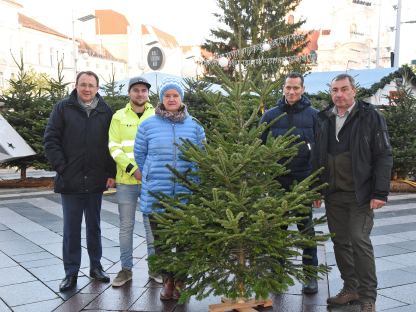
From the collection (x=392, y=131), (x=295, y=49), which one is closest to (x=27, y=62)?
(x=295, y=49)

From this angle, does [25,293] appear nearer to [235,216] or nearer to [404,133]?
[235,216]

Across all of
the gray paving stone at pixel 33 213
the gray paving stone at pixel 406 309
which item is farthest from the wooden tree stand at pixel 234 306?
the gray paving stone at pixel 33 213

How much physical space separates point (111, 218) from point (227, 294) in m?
4.74

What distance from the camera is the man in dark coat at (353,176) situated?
3920 millimetres

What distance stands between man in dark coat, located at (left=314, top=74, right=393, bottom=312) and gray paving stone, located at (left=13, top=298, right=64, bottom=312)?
2407 mm

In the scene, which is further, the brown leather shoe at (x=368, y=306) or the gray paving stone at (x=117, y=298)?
the gray paving stone at (x=117, y=298)

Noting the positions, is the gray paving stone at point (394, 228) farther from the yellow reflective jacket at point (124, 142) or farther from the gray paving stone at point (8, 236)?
the gray paving stone at point (8, 236)

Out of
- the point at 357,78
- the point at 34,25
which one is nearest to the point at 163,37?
the point at 34,25

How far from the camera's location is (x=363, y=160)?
12.9ft

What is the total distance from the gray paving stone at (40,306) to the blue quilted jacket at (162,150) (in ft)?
3.73

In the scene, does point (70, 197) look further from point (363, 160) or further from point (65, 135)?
point (363, 160)

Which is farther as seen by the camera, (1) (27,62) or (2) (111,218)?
(1) (27,62)

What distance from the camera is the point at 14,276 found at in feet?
16.6

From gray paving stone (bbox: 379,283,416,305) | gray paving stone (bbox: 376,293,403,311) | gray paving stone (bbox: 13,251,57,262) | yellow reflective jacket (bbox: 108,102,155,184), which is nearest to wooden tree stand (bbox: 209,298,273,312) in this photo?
gray paving stone (bbox: 376,293,403,311)
